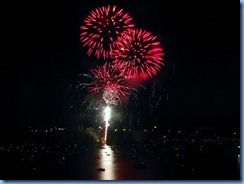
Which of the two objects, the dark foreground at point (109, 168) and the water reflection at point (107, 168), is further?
the water reflection at point (107, 168)

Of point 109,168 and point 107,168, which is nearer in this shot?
point 109,168

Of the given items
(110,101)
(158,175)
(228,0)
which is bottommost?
(158,175)

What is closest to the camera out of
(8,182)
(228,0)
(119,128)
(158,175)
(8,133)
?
(8,182)

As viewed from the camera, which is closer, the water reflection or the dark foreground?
the dark foreground

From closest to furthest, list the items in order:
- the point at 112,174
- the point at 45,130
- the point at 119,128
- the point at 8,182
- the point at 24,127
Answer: the point at 8,182, the point at 112,174, the point at 24,127, the point at 45,130, the point at 119,128

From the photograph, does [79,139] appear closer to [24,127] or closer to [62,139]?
[62,139]

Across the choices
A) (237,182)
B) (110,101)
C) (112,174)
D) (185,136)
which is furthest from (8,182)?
(185,136)

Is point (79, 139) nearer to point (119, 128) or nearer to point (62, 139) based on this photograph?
point (62, 139)

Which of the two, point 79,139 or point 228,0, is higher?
point 228,0

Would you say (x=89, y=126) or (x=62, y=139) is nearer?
(x=62, y=139)
